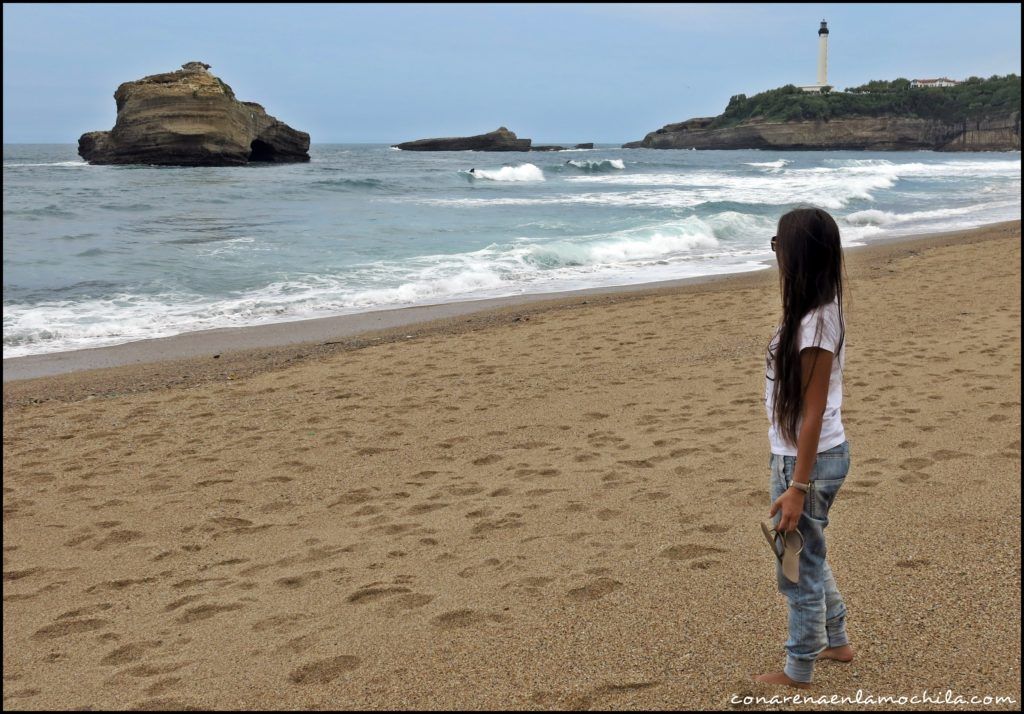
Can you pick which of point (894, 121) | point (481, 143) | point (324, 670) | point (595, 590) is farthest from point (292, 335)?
point (894, 121)

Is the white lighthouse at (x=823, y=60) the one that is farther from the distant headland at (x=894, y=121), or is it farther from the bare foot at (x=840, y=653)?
the bare foot at (x=840, y=653)

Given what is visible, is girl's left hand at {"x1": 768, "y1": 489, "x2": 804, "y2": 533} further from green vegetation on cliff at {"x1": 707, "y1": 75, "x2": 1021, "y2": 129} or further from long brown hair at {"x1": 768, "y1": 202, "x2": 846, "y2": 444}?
green vegetation on cliff at {"x1": 707, "y1": 75, "x2": 1021, "y2": 129}

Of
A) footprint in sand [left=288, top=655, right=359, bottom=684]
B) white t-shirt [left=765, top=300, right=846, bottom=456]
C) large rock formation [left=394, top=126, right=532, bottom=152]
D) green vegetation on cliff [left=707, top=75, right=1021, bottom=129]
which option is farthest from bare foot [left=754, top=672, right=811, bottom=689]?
green vegetation on cliff [left=707, top=75, right=1021, bottom=129]

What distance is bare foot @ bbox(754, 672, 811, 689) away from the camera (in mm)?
2398

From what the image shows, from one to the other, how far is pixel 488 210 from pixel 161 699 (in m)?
21.9

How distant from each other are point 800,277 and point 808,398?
31cm

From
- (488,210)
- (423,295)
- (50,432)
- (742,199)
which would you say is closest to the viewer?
(50,432)

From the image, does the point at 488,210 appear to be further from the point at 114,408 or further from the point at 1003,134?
the point at 1003,134

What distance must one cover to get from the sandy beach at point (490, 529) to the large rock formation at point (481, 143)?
8359cm

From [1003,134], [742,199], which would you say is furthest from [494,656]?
[1003,134]

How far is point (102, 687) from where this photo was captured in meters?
2.65

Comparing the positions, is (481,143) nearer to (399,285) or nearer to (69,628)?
(399,285)

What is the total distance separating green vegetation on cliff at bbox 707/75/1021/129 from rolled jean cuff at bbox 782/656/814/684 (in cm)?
10053

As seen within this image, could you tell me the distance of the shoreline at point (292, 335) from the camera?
804 centimetres
